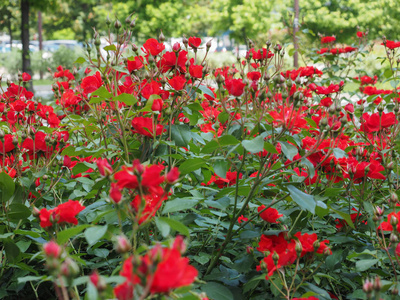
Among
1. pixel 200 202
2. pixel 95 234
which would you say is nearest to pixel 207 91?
pixel 200 202

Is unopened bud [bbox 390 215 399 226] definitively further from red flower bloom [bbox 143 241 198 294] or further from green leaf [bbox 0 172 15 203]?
green leaf [bbox 0 172 15 203]

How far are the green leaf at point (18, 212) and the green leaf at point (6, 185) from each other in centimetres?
4

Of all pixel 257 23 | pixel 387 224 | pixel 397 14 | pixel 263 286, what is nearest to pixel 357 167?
pixel 387 224

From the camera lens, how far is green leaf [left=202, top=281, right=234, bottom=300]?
47.8 inches

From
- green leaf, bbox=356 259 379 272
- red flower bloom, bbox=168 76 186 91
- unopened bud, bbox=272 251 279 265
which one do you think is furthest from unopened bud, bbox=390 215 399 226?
red flower bloom, bbox=168 76 186 91

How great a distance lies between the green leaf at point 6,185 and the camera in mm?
1414

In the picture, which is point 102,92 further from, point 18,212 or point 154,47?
point 18,212

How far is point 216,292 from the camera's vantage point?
4.04ft

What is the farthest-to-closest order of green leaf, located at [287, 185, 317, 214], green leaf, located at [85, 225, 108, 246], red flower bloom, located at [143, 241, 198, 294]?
green leaf, located at [287, 185, 317, 214]
green leaf, located at [85, 225, 108, 246]
red flower bloom, located at [143, 241, 198, 294]

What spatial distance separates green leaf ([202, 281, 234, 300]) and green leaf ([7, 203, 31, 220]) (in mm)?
638

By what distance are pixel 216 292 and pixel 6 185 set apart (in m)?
0.77

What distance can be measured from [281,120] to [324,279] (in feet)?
2.28

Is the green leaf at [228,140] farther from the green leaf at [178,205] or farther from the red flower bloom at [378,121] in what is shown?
the red flower bloom at [378,121]

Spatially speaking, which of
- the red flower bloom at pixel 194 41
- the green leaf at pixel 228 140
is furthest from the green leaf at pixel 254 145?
the red flower bloom at pixel 194 41
